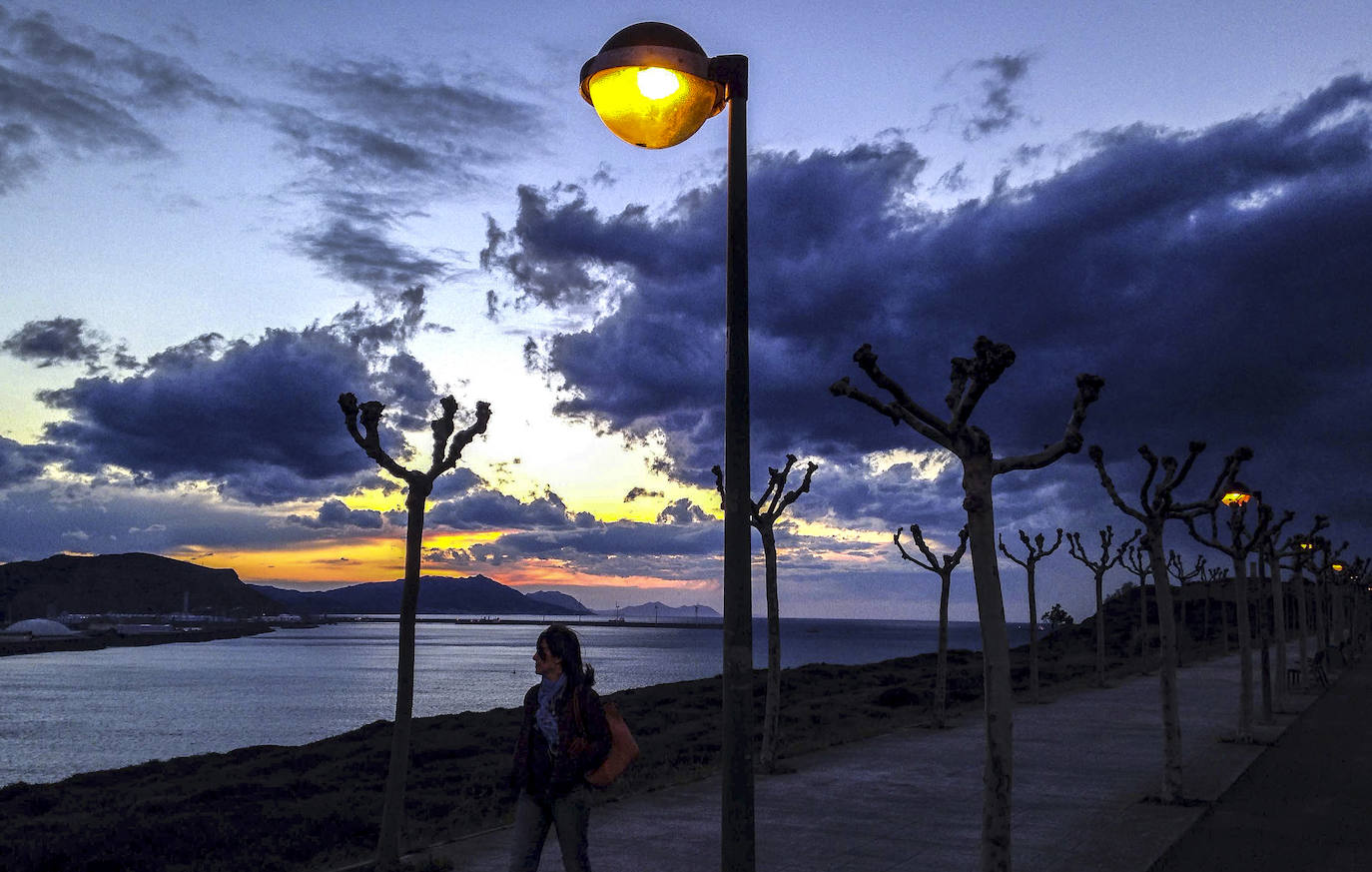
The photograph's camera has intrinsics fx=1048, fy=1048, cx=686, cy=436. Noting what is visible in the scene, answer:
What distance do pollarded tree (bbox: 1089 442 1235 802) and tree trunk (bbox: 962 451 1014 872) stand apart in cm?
636

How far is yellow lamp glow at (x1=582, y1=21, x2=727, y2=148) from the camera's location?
16.7 feet

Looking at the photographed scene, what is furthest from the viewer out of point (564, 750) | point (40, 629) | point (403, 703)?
point (40, 629)

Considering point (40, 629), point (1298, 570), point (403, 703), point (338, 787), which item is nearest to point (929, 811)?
point (403, 703)

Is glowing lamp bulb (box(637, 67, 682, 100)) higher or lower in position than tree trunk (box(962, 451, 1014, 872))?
higher

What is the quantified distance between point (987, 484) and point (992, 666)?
1265 millimetres

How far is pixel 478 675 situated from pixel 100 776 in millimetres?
79671

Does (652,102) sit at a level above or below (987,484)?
above

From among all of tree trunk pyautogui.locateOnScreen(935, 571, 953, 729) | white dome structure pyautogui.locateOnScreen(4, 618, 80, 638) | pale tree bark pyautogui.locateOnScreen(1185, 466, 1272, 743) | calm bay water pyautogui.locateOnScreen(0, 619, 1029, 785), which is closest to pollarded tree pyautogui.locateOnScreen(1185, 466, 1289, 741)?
pale tree bark pyautogui.locateOnScreen(1185, 466, 1272, 743)

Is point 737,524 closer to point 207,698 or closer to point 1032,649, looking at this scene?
point 1032,649

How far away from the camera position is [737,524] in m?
5.29

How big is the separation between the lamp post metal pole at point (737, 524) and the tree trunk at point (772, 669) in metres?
10.3

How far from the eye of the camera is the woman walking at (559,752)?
19.7 feet

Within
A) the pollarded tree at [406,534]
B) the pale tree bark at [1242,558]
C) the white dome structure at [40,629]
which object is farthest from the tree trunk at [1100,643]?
the white dome structure at [40,629]

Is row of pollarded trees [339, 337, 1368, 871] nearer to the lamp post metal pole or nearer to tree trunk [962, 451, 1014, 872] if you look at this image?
tree trunk [962, 451, 1014, 872]
